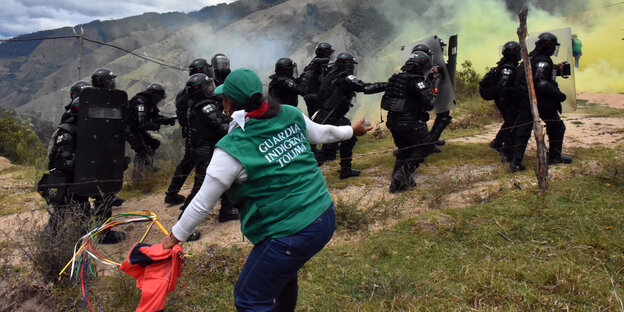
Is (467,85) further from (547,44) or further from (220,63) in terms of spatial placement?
(220,63)

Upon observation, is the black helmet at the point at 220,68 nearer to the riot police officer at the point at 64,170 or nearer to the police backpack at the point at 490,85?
the riot police officer at the point at 64,170

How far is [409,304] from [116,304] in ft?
7.09

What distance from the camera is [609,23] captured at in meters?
15.3

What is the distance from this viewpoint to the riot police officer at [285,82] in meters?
6.61

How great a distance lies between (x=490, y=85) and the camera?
673cm

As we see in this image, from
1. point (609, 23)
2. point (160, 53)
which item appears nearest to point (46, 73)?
point (160, 53)

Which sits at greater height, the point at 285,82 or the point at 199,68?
the point at 199,68

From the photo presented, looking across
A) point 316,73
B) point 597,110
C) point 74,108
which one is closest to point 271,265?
point 74,108

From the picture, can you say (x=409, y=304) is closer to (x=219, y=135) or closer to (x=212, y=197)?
(x=212, y=197)

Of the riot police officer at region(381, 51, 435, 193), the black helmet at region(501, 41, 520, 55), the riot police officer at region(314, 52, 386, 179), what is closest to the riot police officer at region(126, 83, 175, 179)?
the riot police officer at region(314, 52, 386, 179)

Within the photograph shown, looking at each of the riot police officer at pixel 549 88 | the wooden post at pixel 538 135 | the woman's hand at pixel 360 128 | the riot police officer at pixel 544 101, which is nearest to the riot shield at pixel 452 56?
the riot police officer at pixel 544 101

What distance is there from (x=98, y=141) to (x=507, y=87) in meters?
5.56

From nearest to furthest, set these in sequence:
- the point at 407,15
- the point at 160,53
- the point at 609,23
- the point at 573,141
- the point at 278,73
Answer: the point at 278,73 → the point at 573,141 → the point at 609,23 → the point at 407,15 → the point at 160,53

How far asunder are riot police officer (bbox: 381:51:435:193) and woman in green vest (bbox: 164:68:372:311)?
3844 mm
